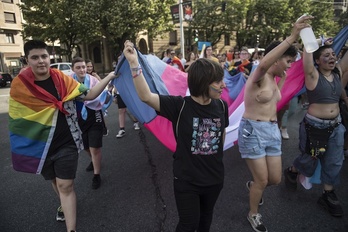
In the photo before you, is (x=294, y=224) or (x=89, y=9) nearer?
(x=294, y=224)

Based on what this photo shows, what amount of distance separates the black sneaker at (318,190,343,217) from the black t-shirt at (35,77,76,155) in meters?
2.97

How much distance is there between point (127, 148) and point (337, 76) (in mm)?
3912

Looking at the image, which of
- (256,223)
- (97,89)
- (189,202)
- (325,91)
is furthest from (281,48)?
(97,89)

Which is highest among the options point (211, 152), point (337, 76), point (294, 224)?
point (337, 76)

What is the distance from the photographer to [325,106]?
113 inches

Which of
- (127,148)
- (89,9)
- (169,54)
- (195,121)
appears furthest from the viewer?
(89,9)

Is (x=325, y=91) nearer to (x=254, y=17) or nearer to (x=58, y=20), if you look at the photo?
(x=58, y=20)

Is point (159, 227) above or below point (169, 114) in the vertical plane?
below

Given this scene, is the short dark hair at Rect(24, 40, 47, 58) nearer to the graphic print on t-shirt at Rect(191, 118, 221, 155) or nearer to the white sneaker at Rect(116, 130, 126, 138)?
the graphic print on t-shirt at Rect(191, 118, 221, 155)

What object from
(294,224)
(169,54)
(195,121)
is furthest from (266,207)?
(169,54)

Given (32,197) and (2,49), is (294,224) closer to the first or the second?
(32,197)

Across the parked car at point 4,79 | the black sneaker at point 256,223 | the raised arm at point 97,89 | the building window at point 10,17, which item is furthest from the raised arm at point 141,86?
the building window at point 10,17

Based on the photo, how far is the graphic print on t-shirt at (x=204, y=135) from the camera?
1.91m

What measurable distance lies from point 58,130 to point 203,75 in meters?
1.65
